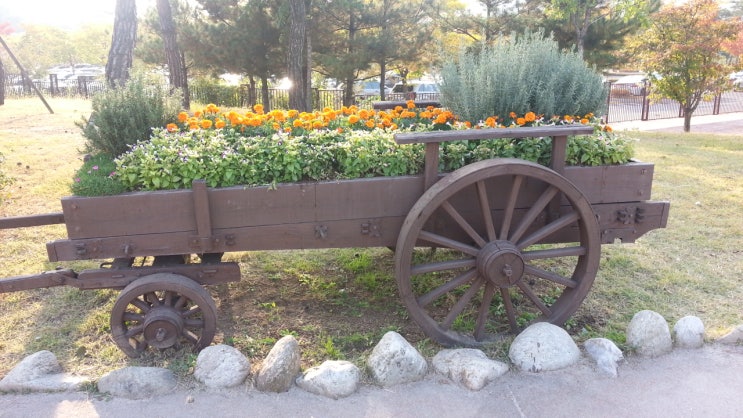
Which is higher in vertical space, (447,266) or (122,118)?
(122,118)

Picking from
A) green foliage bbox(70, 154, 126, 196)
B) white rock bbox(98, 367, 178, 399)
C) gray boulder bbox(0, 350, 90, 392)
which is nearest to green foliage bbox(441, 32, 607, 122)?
green foliage bbox(70, 154, 126, 196)

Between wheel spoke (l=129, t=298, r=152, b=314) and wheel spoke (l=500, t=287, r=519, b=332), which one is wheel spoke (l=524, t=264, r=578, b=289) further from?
wheel spoke (l=129, t=298, r=152, b=314)

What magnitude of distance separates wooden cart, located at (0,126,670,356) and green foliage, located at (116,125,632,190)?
0.28 feet

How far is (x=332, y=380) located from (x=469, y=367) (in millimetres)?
696

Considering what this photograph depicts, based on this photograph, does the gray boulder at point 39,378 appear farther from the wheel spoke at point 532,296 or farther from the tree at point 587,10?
the tree at point 587,10

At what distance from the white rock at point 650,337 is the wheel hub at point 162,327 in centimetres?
250

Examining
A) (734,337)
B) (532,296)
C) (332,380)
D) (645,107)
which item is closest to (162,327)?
(332,380)

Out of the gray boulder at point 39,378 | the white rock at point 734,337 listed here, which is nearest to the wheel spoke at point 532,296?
the white rock at point 734,337

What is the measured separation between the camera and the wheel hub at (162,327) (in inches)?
116

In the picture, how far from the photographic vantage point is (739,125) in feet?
51.0

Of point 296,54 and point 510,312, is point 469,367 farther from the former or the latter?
point 296,54

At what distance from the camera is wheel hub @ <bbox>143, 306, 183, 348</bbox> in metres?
2.95

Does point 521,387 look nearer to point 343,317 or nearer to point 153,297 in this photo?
point 343,317

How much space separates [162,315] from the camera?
2951 mm
